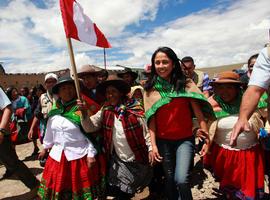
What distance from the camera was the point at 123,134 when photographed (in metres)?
3.26

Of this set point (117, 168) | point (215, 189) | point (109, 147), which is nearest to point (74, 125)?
point (109, 147)

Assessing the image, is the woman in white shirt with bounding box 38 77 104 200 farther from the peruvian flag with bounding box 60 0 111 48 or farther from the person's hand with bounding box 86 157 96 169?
the peruvian flag with bounding box 60 0 111 48

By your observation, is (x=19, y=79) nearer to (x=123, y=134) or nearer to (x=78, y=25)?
(x=78, y=25)

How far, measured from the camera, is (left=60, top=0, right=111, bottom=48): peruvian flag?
3.16 metres

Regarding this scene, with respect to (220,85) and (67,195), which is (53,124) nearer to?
(67,195)

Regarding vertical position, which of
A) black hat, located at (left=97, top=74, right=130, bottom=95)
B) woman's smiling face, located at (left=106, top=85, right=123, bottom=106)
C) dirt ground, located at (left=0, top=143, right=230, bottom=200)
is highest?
black hat, located at (left=97, top=74, right=130, bottom=95)

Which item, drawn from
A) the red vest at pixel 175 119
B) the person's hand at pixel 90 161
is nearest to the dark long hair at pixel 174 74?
the red vest at pixel 175 119

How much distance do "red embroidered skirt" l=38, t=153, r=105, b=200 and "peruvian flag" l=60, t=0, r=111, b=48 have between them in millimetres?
1457

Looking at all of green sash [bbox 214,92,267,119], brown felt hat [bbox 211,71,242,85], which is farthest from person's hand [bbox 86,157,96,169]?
brown felt hat [bbox 211,71,242,85]

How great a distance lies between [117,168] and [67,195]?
2.30 ft

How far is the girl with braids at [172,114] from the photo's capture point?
299cm

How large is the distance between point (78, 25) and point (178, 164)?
1.96 metres

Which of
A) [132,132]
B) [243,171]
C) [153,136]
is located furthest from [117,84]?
[243,171]

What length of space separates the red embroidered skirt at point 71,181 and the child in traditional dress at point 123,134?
0.78ft
